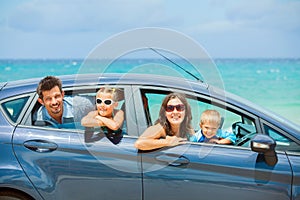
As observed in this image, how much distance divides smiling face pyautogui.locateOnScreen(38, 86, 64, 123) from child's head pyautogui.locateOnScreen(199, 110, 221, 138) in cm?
95

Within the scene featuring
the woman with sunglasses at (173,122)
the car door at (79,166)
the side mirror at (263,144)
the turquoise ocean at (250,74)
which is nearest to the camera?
the side mirror at (263,144)

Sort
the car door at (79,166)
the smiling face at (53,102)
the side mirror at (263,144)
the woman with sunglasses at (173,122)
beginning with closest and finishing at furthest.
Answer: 1. the side mirror at (263,144)
2. the car door at (79,166)
3. the woman with sunglasses at (173,122)
4. the smiling face at (53,102)

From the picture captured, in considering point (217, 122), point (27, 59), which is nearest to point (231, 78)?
point (27, 59)

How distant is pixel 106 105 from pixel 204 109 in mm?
640

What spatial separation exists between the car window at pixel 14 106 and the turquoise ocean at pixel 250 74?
20.9 m

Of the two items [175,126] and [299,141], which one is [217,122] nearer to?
[175,126]

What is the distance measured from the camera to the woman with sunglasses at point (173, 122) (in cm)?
323

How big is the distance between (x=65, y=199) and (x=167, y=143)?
721 mm

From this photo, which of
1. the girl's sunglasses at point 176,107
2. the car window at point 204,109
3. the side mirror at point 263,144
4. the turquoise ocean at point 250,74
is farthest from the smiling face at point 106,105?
the turquoise ocean at point 250,74

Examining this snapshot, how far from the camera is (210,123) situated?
3332 millimetres

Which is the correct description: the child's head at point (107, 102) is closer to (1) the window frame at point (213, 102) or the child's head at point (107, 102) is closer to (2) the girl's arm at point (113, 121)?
(2) the girl's arm at point (113, 121)

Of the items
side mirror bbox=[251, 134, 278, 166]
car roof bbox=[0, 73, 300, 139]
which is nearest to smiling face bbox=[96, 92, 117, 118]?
car roof bbox=[0, 73, 300, 139]

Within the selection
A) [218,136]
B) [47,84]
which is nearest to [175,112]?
[218,136]

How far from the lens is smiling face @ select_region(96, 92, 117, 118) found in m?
3.29
